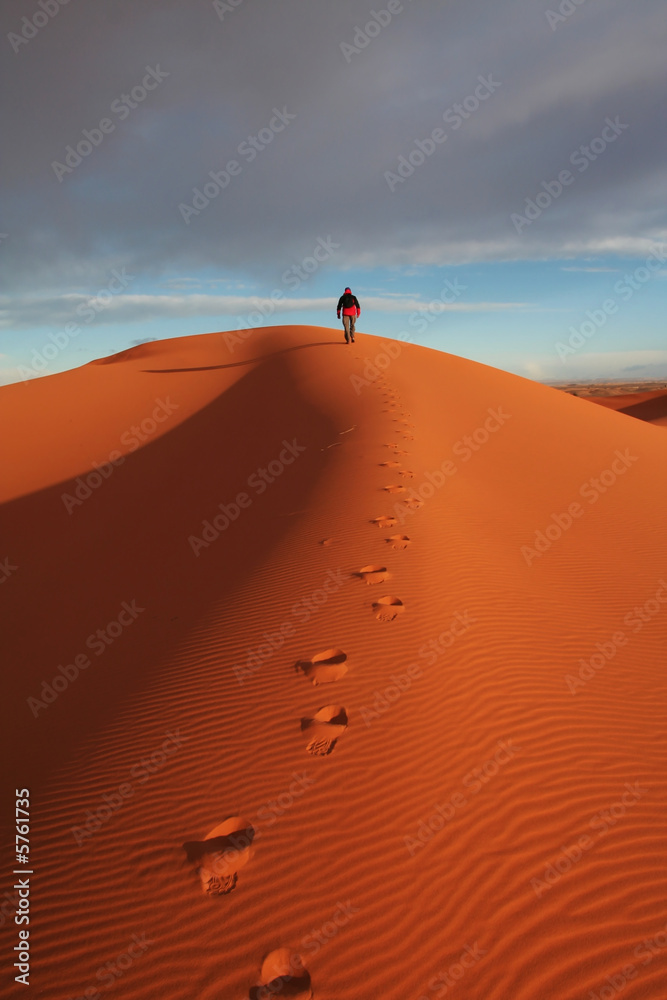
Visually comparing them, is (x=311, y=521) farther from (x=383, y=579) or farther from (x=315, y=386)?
(x=315, y=386)

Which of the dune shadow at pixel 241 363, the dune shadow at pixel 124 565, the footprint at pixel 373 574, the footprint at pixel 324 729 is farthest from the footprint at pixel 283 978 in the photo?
the dune shadow at pixel 241 363

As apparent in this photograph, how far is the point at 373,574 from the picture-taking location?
19.4 ft

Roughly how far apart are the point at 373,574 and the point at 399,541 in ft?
3.07

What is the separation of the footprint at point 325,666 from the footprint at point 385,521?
113 inches

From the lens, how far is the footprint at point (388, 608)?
5051mm

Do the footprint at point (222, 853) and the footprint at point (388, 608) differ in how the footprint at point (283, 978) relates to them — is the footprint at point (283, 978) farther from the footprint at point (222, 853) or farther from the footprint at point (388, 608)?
the footprint at point (388, 608)

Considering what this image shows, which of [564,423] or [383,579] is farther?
[564,423]

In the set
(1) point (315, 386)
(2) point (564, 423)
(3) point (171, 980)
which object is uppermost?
(1) point (315, 386)

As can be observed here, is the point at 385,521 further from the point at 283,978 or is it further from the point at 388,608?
the point at 283,978

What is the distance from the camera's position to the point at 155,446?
621 inches

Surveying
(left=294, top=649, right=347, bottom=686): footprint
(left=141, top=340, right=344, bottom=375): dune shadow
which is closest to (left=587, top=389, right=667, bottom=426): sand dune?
(left=141, top=340, right=344, bottom=375): dune shadow

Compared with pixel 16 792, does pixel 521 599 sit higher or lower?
higher

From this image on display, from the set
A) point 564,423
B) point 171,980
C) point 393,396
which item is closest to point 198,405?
point 393,396

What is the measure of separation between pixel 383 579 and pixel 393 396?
11718mm
